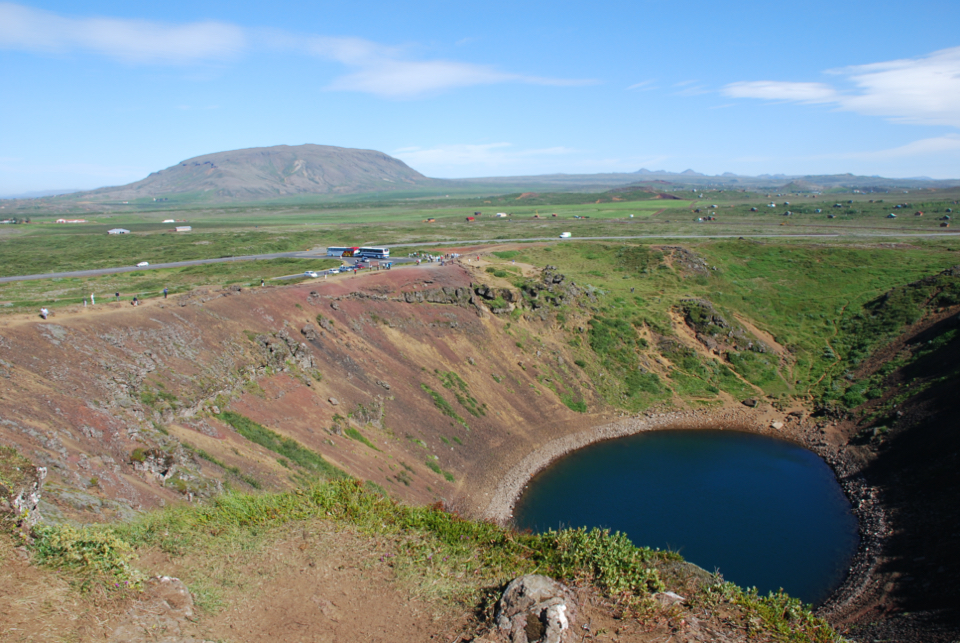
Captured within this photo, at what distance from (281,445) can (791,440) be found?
174ft

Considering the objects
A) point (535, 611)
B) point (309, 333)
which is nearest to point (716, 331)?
point (309, 333)

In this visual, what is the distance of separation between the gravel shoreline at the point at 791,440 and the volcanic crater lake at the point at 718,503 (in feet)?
2.70

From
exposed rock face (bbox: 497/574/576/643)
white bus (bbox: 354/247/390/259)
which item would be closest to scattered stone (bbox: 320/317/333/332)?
white bus (bbox: 354/247/390/259)

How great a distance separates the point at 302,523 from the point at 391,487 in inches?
816

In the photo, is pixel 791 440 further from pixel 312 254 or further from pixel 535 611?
pixel 312 254

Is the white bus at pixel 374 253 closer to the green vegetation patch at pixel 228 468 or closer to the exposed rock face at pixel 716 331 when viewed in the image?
the exposed rock face at pixel 716 331

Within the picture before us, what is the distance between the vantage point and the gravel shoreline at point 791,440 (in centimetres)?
3528

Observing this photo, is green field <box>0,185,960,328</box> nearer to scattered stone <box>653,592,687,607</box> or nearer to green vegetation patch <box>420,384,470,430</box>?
green vegetation patch <box>420,384,470,430</box>

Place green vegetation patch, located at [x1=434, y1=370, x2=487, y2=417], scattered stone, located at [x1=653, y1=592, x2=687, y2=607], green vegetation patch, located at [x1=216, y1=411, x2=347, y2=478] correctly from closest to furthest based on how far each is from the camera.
Answer: 1. scattered stone, located at [x1=653, y1=592, x2=687, y2=607]
2. green vegetation patch, located at [x1=216, y1=411, x2=347, y2=478]
3. green vegetation patch, located at [x1=434, y1=370, x2=487, y2=417]

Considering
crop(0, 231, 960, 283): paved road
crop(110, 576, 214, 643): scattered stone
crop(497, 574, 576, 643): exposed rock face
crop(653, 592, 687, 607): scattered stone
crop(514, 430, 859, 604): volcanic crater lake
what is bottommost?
crop(514, 430, 859, 604): volcanic crater lake

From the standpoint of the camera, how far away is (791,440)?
59312 mm

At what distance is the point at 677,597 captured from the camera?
55.9ft

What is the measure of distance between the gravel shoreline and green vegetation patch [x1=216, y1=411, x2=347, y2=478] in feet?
41.0

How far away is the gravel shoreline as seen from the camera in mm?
35281
